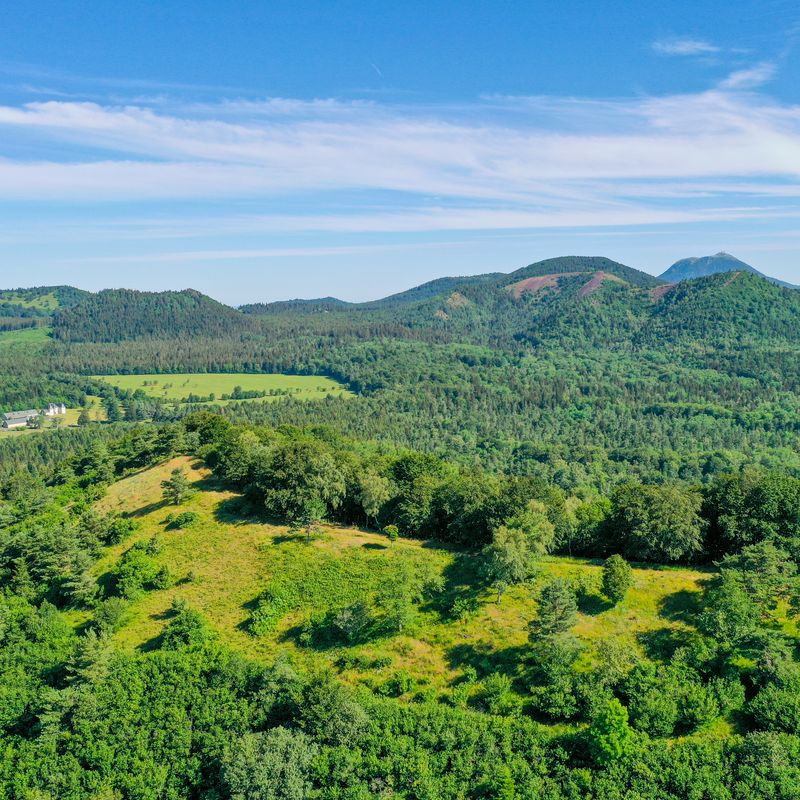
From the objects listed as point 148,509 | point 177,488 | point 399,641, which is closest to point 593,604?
point 399,641

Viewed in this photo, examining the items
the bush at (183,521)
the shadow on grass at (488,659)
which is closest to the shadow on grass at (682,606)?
the shadow on grass at (488,659)

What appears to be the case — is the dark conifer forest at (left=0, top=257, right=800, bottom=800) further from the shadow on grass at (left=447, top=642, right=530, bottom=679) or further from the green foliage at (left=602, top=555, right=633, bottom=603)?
the green foliage at (left=602, top=555, right=633, bottom=603)

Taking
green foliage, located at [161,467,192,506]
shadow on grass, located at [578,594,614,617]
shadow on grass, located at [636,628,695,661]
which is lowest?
shadow on grass, located at [636,628,695,661]

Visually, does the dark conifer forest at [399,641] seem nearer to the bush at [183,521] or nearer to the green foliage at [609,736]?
the green foliage at [609,736]

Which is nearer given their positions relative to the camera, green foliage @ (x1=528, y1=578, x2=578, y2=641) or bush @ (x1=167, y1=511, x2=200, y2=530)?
green foliage @ (x1=528, y1=578, x2=578, y2=641)

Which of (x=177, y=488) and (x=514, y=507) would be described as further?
(x=177, y=488)

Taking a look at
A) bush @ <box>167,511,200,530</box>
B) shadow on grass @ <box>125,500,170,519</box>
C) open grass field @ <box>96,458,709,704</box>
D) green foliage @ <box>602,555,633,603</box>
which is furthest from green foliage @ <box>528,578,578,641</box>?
shadow on grass @ <box>125,500,170,519</box>

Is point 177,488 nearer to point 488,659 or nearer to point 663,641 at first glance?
point 488,659

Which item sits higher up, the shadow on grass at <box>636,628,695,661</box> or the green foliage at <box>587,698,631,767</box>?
the shadow on grass at <box>636,628,695,661</box>
